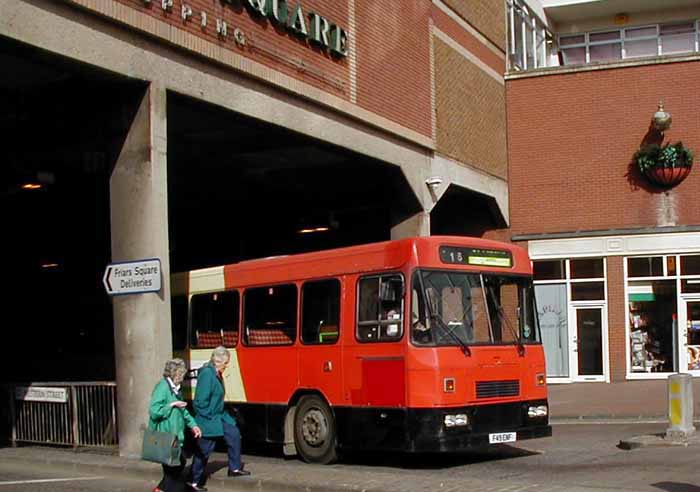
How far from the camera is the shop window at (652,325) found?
93.1ft

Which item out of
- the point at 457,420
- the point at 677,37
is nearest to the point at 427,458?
the point at 457,420

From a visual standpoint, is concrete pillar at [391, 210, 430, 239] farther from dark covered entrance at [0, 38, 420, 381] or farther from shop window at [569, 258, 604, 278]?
shop window at [569, 258, 604, 278]

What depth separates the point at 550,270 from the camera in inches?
1162

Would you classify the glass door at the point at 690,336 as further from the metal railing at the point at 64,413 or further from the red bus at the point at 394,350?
the metal railing at the point at 64,413

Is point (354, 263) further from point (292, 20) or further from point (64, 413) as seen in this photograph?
point (292, 20)

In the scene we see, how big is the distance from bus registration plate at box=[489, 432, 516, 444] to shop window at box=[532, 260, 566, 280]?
52.2 feet

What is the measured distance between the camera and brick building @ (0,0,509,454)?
50.4ft

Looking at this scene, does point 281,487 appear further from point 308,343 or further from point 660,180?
point 660,180

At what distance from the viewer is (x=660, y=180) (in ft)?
92.3

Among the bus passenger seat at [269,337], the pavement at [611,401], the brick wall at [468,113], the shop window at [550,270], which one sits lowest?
the pavement at [611,401]

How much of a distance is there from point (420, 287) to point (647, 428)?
22.8 feet

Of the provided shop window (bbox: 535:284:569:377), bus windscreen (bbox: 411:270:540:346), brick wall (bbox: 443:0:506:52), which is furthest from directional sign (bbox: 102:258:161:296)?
shop window (bbox: 535:284:569:377)

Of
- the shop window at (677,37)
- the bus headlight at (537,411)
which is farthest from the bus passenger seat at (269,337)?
the shop window at (677,37)

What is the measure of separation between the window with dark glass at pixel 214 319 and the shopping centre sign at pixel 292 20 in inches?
173
